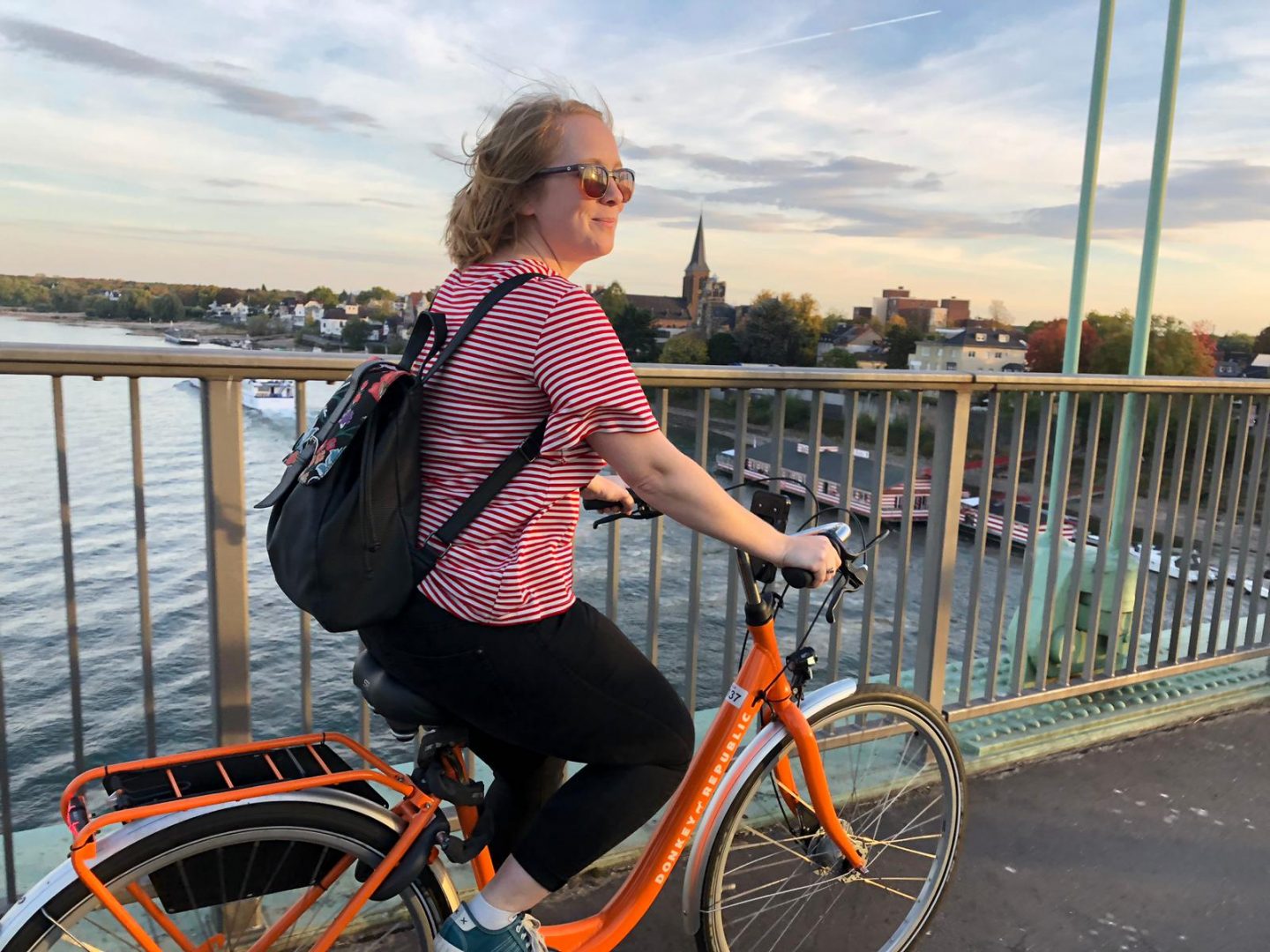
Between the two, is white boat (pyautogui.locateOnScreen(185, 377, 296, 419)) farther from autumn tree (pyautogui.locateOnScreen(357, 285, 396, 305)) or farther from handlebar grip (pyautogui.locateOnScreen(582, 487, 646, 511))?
handlebar grip (pyautogui.locateOnScreen(582, 487, 646, 511))

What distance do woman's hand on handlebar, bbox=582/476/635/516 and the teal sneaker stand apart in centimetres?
79

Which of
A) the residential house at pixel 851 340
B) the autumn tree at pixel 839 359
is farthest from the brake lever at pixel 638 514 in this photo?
the residential house at pixel 851 340

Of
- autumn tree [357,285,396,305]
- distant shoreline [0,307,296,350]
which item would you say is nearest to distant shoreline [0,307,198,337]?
distant shoreline [0,307,296,350]

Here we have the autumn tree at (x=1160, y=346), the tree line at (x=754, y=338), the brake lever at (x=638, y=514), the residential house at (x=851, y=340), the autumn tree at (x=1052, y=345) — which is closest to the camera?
the brake lever at (x=638, y=514)

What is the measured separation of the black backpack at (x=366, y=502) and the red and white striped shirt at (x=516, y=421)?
0.9 inches

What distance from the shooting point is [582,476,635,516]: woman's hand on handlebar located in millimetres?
1864

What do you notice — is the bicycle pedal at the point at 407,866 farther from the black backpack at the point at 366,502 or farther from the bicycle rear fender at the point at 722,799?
the bicycle rear fender at the point at 722,799

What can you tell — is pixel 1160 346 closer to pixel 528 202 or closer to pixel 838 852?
pixel 838 852

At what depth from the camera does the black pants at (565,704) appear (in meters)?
1.41

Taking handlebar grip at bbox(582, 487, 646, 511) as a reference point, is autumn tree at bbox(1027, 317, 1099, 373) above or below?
above

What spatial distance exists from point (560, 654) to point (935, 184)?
3885cm

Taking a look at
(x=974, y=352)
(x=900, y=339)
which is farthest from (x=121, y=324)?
(x=900, y=339)

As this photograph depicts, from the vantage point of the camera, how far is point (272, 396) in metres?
2.11

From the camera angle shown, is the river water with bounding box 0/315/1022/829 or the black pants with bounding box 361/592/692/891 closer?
the black pants with bounding box 361/592/692/891
